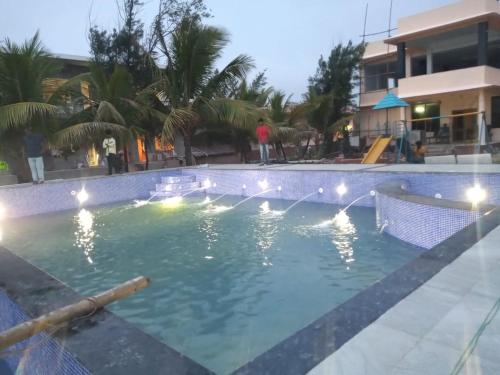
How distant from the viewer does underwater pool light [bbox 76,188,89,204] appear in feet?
37.2

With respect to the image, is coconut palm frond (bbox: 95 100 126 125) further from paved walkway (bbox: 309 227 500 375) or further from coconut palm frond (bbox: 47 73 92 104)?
paved walkway (bbox: 309 227 500 375)

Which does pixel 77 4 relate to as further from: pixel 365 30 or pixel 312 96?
pixel 365 30

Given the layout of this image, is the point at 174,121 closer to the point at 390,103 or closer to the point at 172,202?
the point at 172,202

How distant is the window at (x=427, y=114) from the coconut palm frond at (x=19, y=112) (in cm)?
1696

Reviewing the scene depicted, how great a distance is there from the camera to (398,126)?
17.2 meters

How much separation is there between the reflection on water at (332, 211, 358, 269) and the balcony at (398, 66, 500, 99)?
12.0m

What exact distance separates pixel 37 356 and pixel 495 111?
20603mm

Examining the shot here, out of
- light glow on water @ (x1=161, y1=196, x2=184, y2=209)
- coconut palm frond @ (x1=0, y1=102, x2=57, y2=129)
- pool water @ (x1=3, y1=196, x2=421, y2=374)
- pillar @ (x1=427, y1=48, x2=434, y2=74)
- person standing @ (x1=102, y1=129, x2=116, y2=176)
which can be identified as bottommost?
pool water @ (x1=3, y1=196, x2=421, y2=374)

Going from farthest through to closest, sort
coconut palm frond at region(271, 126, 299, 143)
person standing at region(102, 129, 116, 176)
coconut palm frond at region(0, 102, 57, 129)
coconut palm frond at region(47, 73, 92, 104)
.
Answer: coconut palm frond at region(271, 126, 299, 143) → coconut palm frond at region(47, 73, 92, 104) → person standing at region(102, 129, 116, 176) → coconut palm frond at region(0, 102, 57, 129)

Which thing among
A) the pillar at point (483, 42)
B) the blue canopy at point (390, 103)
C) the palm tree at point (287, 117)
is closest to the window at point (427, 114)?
the pillar at point (483, 42)

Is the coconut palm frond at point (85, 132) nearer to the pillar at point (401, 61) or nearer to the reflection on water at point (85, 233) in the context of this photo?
the reflection on water at point (85, 233)

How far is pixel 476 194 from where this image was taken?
23.6 ft

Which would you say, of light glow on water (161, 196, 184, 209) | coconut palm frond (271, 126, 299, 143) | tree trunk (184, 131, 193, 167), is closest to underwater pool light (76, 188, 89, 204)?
light glow on water (161, 196, 184, 209)

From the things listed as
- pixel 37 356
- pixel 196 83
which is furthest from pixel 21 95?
pixel 37 356
